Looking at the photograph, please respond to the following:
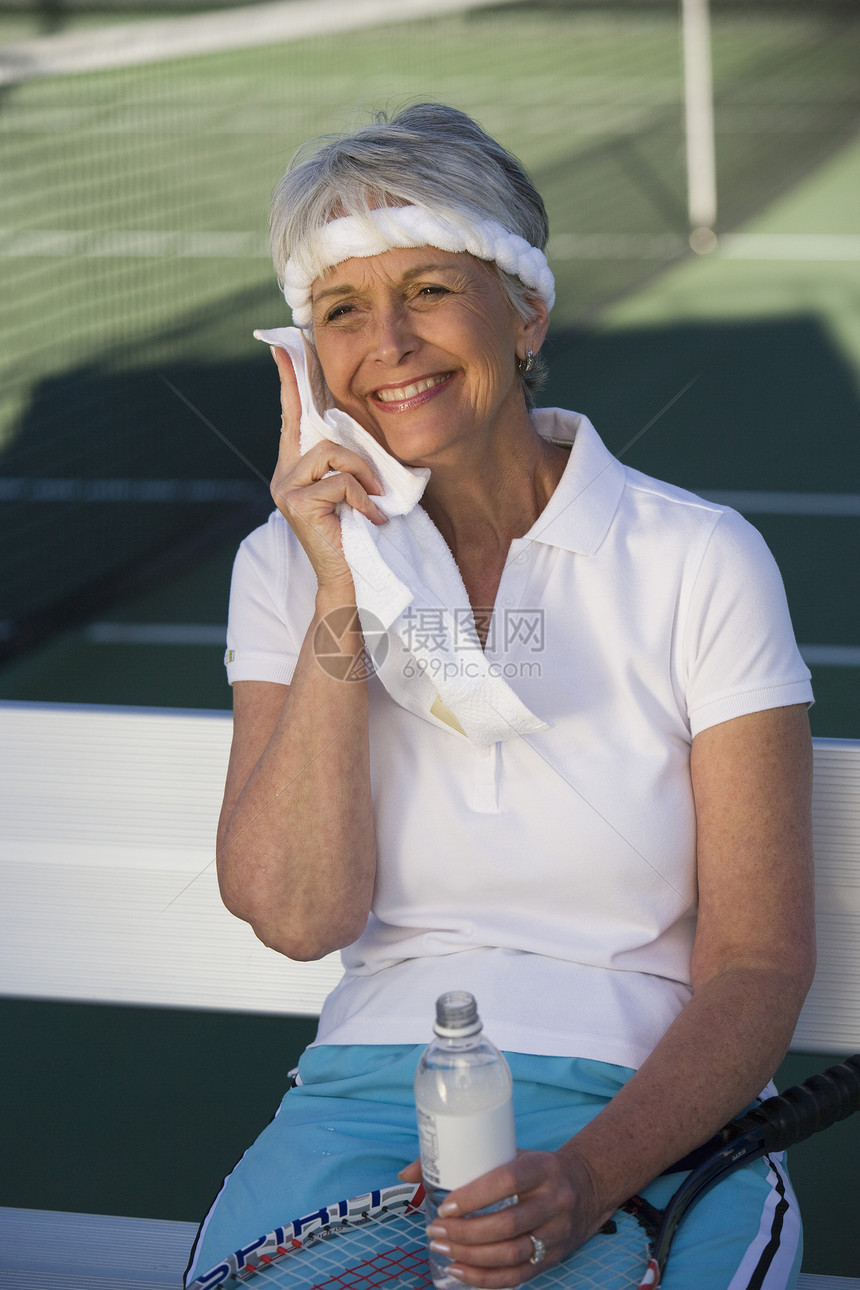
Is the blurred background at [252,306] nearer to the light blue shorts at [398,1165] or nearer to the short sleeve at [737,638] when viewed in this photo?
the short sleeve at [737,638]

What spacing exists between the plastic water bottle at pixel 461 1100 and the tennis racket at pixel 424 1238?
0.17 meters

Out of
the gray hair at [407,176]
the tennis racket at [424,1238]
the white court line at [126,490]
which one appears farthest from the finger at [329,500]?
the white court line at [126,490]

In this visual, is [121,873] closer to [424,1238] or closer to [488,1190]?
[424,1238]

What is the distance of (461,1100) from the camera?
4.86 feet

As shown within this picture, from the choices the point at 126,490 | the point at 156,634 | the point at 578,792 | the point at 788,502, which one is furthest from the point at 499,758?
the point at 788,502

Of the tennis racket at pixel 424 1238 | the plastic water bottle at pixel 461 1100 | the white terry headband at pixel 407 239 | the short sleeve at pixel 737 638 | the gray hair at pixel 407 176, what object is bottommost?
the tennis racket at pixel 424 1238

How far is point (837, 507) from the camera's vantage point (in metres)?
7.67

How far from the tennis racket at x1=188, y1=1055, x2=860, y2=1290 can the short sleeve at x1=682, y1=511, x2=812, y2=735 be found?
1.62 feet

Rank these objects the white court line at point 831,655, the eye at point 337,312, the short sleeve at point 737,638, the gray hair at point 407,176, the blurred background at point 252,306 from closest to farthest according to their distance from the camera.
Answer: the short sleeve at point 737,638, the gray hair at point 407,176, the eye at point 337,312, the blurred background at point 252,306, the white court line at point 831,655

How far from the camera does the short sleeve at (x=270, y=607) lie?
6.95ft

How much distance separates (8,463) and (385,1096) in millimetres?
6436

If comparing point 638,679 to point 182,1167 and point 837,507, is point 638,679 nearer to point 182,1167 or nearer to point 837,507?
point 182,1167

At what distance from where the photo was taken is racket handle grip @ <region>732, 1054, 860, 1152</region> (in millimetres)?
1714

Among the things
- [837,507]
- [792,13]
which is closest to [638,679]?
[837,507]
